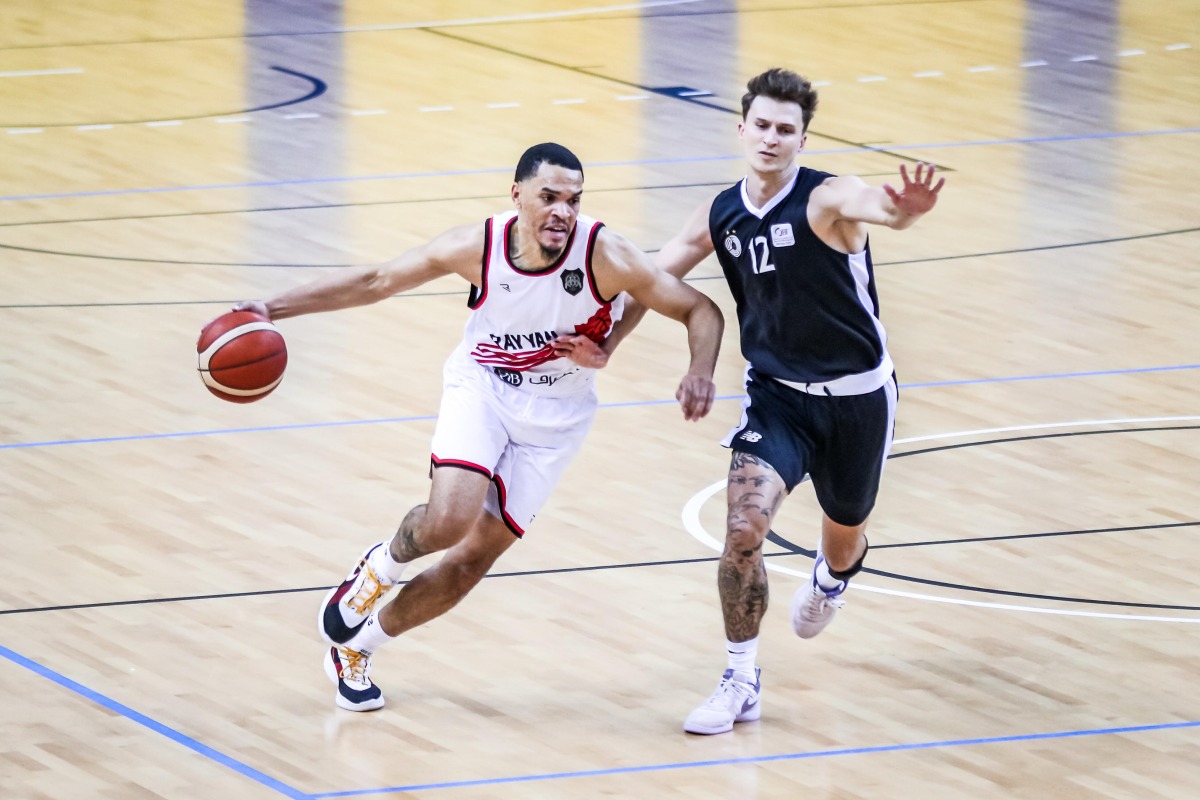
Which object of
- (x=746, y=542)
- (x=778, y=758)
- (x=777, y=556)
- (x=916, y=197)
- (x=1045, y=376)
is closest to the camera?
(x=916, y=197)

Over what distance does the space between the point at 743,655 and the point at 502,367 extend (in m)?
1.14

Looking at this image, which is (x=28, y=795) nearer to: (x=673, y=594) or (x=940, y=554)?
(x=673, y=594)

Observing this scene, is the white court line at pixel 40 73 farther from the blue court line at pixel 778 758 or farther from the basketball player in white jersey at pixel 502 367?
the blue court line at pixel 778 758

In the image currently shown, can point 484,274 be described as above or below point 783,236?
below

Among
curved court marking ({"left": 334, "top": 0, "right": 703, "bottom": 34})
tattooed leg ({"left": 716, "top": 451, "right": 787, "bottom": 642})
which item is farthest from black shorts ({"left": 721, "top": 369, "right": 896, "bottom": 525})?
curved court marking ({"left": 334, "top": 0, "right": 703, "bottom": 34})

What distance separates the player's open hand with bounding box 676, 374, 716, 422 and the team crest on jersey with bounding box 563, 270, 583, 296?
1.49 ft

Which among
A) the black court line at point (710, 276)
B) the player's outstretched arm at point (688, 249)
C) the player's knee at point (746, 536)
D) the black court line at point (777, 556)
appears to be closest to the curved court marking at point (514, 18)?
the black court line at point (710, 276)

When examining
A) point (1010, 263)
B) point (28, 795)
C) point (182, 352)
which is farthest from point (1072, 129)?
point (28, 795)

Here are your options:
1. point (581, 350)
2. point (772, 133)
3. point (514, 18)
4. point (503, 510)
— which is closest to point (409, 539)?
point (503, 510)

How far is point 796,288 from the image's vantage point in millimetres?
6559

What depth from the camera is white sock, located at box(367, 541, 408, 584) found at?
657 centimetres

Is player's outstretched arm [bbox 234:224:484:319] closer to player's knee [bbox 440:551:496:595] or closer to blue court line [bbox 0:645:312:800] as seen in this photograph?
player's knee [bbox 440:551:496:595]

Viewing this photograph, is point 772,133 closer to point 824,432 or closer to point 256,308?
point 824,432

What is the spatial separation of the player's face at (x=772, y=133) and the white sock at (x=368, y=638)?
1.82 meters
